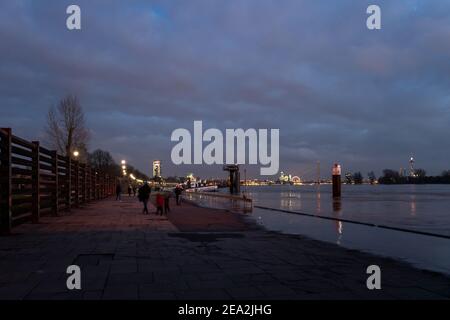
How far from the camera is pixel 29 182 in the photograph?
17219mm

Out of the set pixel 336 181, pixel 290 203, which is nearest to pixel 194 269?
pixel 290 203

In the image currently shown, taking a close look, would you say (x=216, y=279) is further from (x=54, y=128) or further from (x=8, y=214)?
(x=54, y=128)

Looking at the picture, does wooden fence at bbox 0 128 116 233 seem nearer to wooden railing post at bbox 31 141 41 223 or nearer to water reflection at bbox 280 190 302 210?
wooden railing post at bbox 31 141 41 223

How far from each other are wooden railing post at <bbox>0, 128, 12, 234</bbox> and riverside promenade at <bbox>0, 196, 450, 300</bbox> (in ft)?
1.81

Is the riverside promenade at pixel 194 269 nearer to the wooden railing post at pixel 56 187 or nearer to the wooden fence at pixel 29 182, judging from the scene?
the wooden fence at pixel 29 182

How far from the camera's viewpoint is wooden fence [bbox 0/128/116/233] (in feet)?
46.0

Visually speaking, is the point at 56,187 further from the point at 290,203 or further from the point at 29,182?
the point at 290,203

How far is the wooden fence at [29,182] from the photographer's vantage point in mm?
14023

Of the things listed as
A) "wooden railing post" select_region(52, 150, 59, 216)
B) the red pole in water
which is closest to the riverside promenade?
"wooden railing post" select_region(52, 150, 59, 216)

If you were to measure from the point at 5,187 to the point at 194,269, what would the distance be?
7.35 metres

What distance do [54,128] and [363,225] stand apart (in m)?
26.6

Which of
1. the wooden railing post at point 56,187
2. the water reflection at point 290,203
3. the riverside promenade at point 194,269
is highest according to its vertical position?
the wooden railing post at point 56,187

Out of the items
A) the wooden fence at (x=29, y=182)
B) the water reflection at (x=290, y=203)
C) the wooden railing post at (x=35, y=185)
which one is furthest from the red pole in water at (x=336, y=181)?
the wooden railing post at (x=35, y=185)

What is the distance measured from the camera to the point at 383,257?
11.5 meters
